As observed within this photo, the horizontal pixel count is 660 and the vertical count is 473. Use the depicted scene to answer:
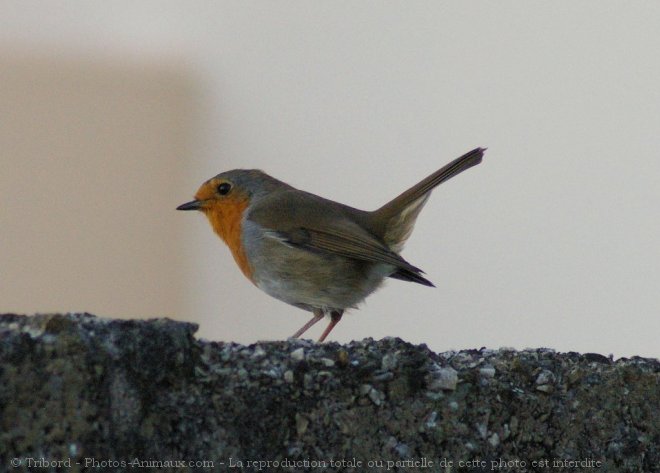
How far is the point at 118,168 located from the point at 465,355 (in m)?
5.75

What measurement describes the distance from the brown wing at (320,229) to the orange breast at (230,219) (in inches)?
3.1

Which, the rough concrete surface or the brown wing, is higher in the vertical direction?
the brown wing

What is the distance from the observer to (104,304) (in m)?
6.54

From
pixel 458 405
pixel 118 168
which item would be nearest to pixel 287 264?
pixel 458 405

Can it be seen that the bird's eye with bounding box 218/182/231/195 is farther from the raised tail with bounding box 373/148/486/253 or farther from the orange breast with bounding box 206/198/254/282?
the raised tail with bounding box 373/148/486/253

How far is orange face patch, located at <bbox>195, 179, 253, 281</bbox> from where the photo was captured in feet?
12.3

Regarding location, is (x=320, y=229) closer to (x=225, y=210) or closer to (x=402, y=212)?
(x=402, y=212)

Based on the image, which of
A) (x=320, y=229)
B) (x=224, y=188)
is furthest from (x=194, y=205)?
(x=320, y=229)

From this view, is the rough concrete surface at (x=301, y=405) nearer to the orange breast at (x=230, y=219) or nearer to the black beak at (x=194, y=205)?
the orange breast at (x=230, y=219)

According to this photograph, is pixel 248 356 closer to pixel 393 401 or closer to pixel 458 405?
pixel 393 401

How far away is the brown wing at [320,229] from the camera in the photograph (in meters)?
3.38

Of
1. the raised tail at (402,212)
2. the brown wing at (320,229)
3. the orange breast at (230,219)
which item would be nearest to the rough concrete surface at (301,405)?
the brown wing at (320,229)

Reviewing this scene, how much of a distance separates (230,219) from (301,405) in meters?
2.40

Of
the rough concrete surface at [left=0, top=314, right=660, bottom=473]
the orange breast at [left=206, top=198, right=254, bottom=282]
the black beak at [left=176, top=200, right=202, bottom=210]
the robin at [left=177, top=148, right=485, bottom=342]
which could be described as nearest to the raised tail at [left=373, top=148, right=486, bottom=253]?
the robin at [left=177, top=148, right=485, bottom=342]
